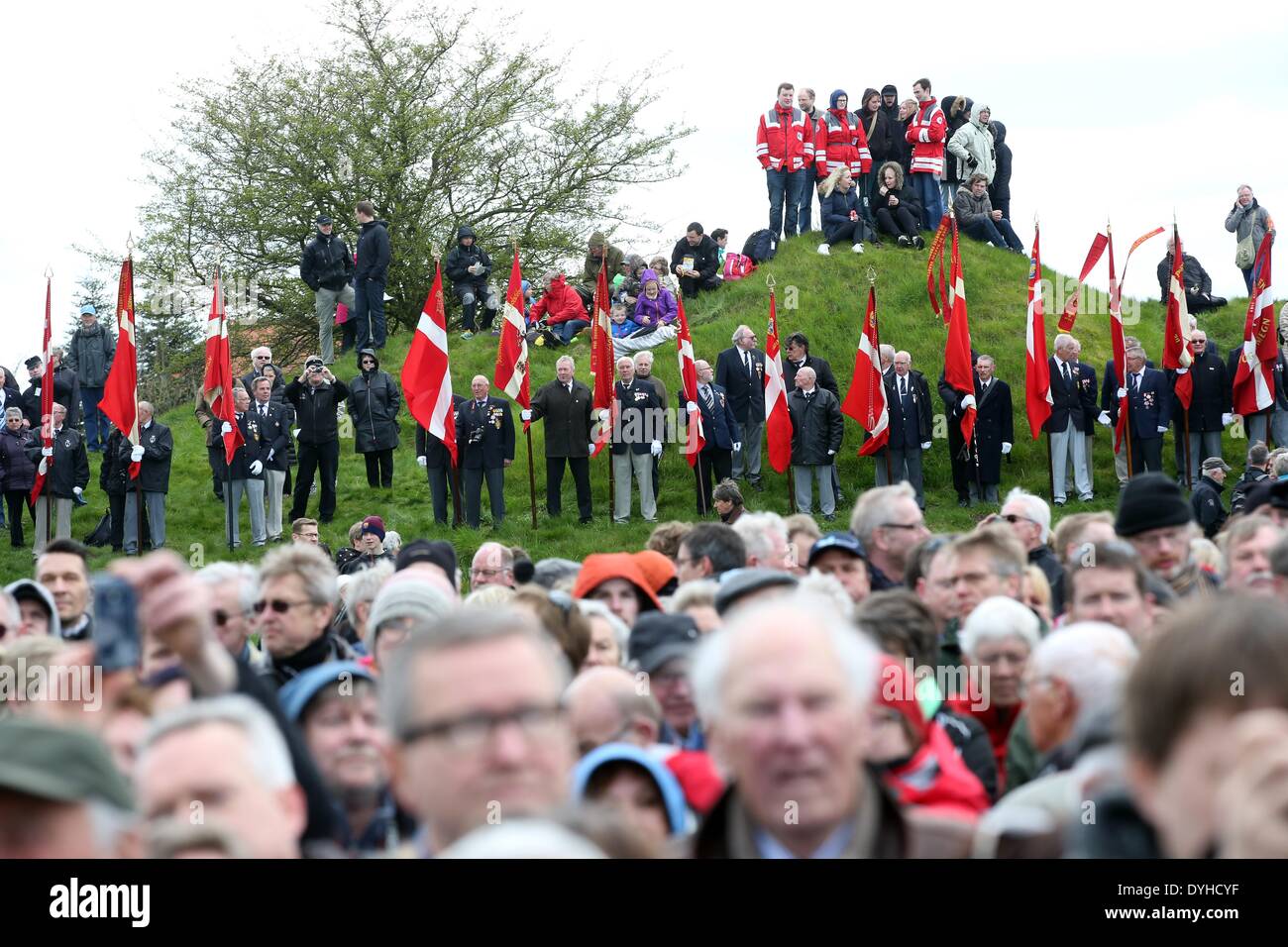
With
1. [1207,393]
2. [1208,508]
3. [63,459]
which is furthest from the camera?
[63,459]

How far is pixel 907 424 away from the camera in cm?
1853

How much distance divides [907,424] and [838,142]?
7.01 meters

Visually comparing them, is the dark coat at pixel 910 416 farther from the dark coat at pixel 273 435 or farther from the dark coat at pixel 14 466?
the dark coat at pixel 14 466

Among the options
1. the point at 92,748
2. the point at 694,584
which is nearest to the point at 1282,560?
the point at 694,584

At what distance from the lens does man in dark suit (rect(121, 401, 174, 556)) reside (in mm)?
17578

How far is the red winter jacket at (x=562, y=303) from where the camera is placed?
930 inches

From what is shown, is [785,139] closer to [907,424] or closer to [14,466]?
[907,424]

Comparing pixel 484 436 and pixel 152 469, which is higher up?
pixel 484 436

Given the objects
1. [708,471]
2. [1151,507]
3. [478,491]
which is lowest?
[1151,507]

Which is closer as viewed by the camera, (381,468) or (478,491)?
(478,491)

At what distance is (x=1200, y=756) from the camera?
2.63 m

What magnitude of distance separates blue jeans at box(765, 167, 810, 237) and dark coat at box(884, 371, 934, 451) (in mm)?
6432

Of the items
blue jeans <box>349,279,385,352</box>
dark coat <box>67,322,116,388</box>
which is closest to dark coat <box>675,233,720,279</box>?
blue jeans <box>349,279,385,352</box>

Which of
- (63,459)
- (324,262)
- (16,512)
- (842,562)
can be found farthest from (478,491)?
(842,562)
